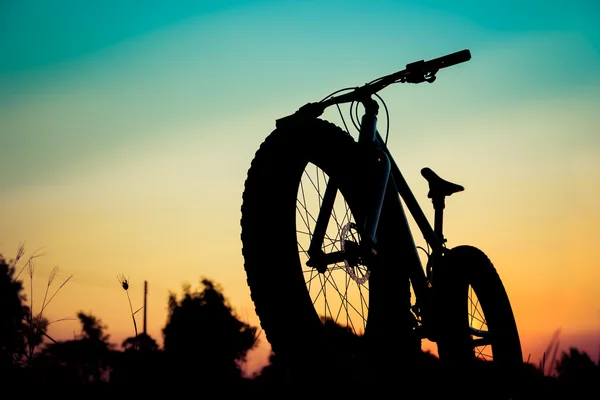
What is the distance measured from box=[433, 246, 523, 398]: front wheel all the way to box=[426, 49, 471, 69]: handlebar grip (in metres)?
1.34

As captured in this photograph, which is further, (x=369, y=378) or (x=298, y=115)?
(x=298, y=115)

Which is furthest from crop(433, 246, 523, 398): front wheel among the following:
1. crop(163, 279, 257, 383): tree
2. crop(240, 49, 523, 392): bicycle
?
crop(163, 279, 257, 383): tree

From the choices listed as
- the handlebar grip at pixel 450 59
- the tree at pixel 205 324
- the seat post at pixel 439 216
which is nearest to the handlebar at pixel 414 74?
the handlebar grip at pixel 450 59

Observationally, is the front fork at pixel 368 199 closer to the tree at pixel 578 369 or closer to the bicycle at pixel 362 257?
the bicycle at pixel 362 257

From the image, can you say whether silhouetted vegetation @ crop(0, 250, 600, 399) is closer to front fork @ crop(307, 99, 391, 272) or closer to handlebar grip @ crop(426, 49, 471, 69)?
front fork @ crop(307, 99, 391, 272)

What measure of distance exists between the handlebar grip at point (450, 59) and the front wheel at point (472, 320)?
1.34 meters

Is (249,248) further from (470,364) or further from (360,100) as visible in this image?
(470,364)

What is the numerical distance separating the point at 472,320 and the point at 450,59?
194cm

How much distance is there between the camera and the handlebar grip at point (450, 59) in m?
3.54

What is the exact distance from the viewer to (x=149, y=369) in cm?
319

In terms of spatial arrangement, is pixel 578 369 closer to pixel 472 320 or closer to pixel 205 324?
pixel 472 320

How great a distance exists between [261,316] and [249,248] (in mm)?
368

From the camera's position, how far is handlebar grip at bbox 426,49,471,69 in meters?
3.54

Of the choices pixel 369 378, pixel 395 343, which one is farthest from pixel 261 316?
pixel 395 343
